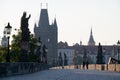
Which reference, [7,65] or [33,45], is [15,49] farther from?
[7,65]

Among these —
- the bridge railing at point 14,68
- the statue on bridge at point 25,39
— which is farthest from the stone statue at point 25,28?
the bridge railing at point 14,68

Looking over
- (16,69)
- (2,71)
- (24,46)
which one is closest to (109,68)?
(24,46)

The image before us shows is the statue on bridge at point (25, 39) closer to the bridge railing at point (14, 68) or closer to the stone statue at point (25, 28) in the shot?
the stone statue at point (25, 28)

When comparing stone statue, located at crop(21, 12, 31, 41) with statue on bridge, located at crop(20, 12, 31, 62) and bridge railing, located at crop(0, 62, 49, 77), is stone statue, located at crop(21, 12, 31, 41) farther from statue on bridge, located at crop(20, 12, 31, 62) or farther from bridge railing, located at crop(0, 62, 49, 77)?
bridge railing, located at crop(0, 62, 49, 77)

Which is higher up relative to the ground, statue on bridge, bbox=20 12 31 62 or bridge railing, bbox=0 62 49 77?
statue on bridge, bbox=20 12 31 62

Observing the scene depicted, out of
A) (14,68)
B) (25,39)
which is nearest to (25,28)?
(25,39)

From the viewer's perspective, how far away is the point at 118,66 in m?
63.6

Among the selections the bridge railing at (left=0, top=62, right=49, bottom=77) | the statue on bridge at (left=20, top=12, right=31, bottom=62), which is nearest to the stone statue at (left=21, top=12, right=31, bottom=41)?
the statue on bridge at (left=20, top=12, right=31, bottom=62)

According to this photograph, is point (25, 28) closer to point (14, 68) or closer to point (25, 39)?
point (25, 39)

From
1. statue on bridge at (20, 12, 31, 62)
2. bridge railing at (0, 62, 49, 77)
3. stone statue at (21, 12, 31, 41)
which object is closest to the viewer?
bridge railing at (0, 62, 49, 77)

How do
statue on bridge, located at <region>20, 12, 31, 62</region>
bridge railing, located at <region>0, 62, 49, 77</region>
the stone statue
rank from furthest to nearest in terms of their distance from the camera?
1. the stone statue
2. statue on bridge, located at <region>20, 12, 31, 62</region>
3. bridge railing, located at <region>0, 62, 49, 77</region>

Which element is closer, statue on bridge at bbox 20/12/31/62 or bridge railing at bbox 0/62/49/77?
bridge railing at bbox 0/62/49/77

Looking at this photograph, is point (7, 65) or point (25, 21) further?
point (25, 21)

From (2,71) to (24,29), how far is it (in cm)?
2852
